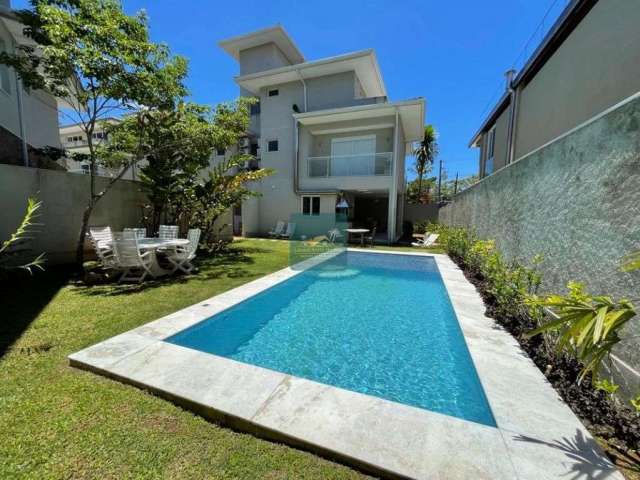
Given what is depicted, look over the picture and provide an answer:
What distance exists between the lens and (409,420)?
2408 mm

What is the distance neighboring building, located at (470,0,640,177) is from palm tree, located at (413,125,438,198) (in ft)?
47.6

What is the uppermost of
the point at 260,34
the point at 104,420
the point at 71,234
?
the point at 260,34

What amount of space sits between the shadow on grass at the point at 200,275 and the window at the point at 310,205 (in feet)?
21.8

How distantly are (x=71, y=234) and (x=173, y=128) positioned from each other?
4.60 metres

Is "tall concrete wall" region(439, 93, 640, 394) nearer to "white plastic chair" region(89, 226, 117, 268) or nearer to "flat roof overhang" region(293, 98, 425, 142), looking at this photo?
"white plastic chair" region(89, 226, 117, 268)

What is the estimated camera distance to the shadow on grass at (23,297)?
4.11 m

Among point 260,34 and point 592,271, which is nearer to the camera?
point 592,271

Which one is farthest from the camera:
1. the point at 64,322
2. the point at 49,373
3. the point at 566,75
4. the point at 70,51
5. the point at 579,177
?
the point at 566,75

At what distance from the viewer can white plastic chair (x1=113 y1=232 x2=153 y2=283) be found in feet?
21.8

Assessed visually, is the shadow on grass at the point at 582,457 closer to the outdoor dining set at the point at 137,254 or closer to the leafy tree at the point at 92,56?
the outdoor dining set at the point at 137,254

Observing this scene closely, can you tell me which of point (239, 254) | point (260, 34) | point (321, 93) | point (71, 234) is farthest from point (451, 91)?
point (71, 234)

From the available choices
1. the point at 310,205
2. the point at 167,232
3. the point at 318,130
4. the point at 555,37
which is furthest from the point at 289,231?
the point at 555,37

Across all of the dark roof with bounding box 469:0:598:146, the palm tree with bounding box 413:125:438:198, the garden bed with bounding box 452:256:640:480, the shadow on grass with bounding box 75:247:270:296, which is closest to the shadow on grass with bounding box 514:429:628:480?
the garden bed with bounding box 452:256:640:480

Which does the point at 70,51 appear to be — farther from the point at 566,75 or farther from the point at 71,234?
the point at 566,75
